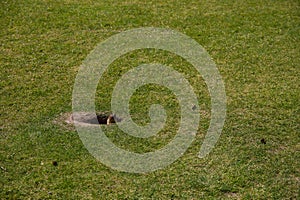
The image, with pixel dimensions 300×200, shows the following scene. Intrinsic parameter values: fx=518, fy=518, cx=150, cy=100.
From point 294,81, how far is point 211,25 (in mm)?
1772

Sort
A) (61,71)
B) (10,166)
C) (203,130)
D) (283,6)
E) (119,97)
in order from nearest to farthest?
(10,166)
(203,130)
(119,97)
(61,71)
(283,6)

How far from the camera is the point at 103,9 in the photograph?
8.48m

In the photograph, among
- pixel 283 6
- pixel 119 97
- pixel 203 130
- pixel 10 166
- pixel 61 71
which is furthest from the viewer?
pixel 283 6

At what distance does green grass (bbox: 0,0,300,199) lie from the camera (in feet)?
17.5

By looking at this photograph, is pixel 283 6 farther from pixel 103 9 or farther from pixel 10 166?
pixel 10 166

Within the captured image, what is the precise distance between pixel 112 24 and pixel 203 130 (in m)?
2.81

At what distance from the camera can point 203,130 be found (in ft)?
19.9

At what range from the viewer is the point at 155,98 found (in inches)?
257

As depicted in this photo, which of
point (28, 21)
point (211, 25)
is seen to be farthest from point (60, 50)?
point (211, 25)

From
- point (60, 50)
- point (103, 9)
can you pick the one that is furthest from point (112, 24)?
point (60, 50)

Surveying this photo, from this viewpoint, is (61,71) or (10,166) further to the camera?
(61,71)

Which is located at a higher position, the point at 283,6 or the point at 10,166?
the point at 283,6

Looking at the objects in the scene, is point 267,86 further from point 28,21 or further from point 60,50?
point 28,21

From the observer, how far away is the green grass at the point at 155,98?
17.5 feet
